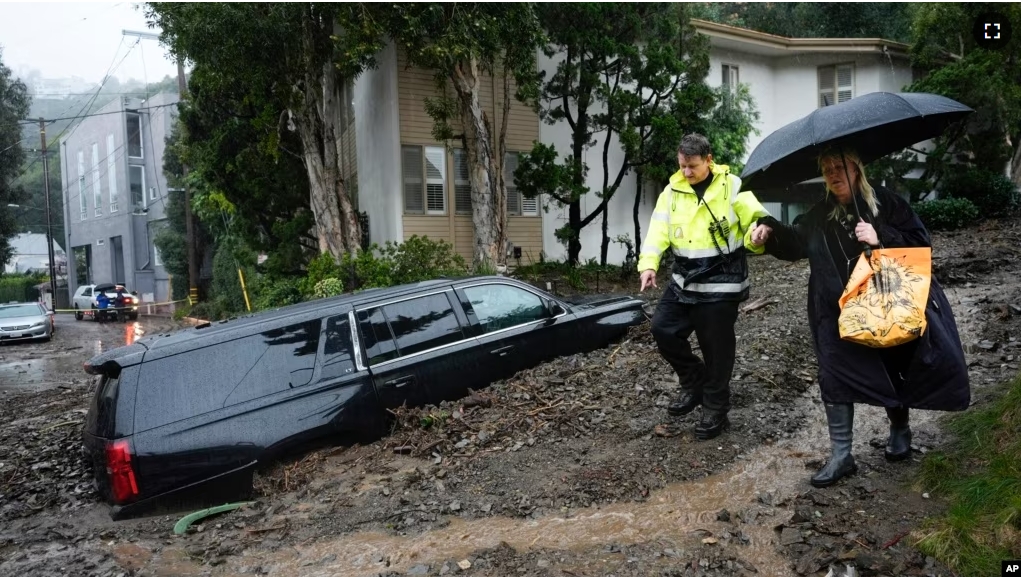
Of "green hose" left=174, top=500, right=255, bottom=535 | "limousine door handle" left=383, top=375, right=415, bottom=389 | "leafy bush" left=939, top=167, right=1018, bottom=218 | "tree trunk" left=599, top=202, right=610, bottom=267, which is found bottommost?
"green hose" left=174, top=500, right=255, bottom=535

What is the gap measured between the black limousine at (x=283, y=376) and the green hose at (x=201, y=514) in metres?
0.07

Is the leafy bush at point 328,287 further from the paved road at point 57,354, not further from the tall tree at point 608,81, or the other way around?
the tall tree at point 608,81

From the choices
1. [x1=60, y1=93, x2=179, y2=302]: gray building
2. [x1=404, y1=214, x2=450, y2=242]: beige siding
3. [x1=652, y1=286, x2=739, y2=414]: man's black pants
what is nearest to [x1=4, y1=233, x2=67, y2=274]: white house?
[x1=60, y1=93, x2=179, y2=302]: gray building

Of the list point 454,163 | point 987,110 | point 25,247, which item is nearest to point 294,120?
point 454,163

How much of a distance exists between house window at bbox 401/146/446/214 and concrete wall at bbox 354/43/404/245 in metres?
0.26

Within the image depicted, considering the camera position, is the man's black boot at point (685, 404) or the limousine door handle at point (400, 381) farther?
the limousine door handle at point (400, 381)

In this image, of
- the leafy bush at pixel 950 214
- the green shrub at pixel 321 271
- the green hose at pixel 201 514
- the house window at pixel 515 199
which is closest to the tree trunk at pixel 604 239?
the house window at pixel 515 199

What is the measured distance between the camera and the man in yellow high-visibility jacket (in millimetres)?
4465

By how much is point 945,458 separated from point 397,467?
11.3 feet

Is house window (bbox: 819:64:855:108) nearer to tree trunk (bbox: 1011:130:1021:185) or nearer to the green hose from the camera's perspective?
tree trunk (bbox: 1011:130:1021:185)

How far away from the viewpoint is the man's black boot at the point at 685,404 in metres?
5.06

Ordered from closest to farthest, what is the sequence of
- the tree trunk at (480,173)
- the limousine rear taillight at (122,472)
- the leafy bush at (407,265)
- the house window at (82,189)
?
the limousine rear taillight at (122,472)
the leafy bush at (407,265)
the tree trunk at (480,173)
the house window at (82,189)

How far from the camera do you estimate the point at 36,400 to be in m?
10.4

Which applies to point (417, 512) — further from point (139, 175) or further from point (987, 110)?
Answer: point (139, 175)
